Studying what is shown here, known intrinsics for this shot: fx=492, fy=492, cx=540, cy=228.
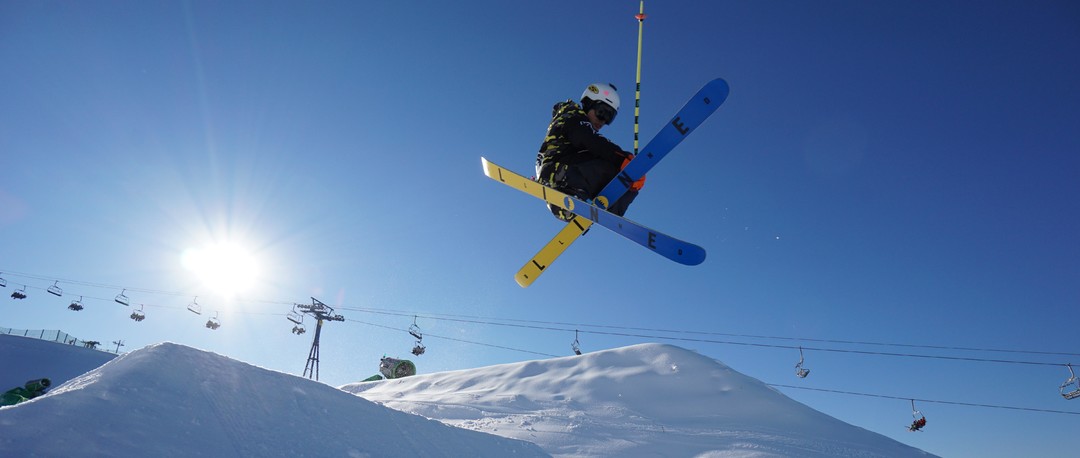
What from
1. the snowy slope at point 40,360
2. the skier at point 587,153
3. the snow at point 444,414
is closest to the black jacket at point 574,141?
the skier at point 587,153

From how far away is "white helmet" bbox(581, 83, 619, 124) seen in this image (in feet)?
18.8

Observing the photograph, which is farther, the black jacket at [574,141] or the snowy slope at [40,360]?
the snowy slope at [40,360]

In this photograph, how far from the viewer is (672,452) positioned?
6.32m

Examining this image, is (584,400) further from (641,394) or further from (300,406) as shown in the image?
(300,406)

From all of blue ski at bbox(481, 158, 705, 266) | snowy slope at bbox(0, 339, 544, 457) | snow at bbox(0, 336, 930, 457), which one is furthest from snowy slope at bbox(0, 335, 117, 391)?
blue ski at bbox(481, 158, 705, 266)

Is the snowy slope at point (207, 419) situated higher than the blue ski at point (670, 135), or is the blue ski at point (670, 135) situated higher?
the blue ski at point (670, 135)

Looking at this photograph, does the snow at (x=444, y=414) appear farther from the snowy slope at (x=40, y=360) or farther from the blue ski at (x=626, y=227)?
the snowy slope at (x=40, y=360)

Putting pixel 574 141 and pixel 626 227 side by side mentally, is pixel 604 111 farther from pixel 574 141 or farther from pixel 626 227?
pixel 626 227

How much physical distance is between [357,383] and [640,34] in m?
11.4

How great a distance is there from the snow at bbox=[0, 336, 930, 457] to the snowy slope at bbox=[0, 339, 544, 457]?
0.01 meters

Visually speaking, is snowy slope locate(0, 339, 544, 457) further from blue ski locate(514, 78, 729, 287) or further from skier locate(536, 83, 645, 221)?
blue ski locate(514, 78, 729, 287)

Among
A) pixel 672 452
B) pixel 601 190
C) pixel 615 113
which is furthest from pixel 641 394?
pixel 615 113

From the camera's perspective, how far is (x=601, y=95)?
5.75 metres

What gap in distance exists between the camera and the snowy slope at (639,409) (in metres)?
6.67
